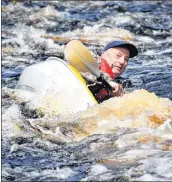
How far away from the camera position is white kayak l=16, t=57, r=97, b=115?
21.3 feet

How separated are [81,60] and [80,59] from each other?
16 millimetres

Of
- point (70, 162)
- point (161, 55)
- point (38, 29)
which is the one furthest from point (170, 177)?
point (38, 29)

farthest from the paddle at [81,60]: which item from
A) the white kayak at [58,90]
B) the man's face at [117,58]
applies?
the man's face at [117,58]

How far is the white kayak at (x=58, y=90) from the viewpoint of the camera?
6496mm

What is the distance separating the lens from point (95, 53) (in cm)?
1155

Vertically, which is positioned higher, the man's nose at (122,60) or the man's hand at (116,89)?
the man's nose at (122,60)

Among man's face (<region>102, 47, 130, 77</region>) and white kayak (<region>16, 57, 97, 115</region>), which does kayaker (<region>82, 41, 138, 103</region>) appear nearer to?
man's face (<region>102, 47, 130, 77</region>)

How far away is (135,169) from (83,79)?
5.55 ft

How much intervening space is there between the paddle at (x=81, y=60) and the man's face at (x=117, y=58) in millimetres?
371

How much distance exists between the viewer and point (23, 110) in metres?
6.91

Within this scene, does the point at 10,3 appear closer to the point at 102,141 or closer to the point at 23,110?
the point at 23,110

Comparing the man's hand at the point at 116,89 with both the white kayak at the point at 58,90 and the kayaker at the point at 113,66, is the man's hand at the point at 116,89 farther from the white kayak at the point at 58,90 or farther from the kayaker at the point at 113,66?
the white kayak at the point at 58,90

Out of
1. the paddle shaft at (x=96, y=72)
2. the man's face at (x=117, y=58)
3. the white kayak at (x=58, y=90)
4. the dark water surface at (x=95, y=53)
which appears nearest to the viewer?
the dark water surface at (x=95, y=53)

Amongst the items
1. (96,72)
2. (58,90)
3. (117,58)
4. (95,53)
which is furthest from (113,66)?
(95,53)
